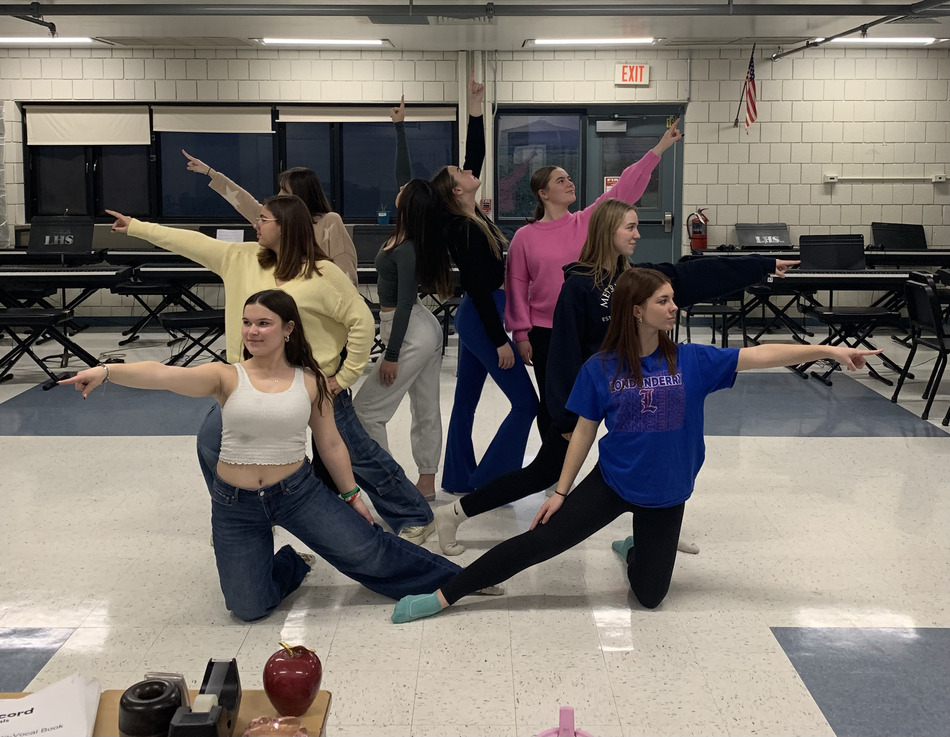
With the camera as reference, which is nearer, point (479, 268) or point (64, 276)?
point (479, 268)

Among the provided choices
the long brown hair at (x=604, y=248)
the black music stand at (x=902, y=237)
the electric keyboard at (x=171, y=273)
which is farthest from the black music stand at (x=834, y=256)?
the long brown hair at (x=604, y=248)

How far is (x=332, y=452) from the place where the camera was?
3.46 meters

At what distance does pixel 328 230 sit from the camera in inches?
173

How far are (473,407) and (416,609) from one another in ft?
4.88

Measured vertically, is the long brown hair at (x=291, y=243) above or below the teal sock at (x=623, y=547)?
above

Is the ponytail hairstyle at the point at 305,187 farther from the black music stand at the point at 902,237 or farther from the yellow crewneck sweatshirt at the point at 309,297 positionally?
the black music stand at the point at 902,237

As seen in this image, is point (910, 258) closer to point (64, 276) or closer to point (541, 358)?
point (541, 358)

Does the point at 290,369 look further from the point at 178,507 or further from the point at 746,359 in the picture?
the point at 178,507

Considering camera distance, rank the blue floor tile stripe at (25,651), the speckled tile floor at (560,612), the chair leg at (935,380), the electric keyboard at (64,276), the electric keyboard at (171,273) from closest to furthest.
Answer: the speckled tile floor at (560,612) < the blue floor tile stripe at (25,651) < the chair leg at (935,380) < the electric keyboard at (64,276) < the electric keyboard at (171,273)

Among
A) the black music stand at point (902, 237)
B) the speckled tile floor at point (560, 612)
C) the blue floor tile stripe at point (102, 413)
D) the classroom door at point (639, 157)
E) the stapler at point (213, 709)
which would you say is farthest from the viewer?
the classroom door at point (639, 157)

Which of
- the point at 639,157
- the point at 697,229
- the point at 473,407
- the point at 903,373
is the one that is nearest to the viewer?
the point at 473,407

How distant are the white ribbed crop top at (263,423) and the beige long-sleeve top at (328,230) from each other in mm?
1086

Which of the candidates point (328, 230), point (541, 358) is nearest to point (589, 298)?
point (541, 358)

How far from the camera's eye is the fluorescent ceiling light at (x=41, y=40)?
34.6 feet
